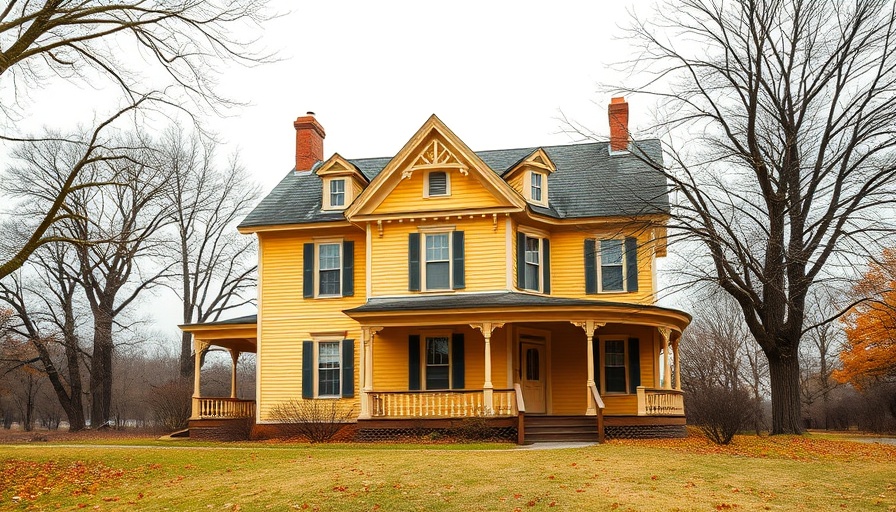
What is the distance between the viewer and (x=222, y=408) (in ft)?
89.9

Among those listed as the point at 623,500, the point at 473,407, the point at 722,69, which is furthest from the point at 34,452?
the point at 722,69

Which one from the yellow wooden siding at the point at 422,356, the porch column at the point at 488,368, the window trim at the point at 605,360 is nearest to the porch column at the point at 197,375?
the yellow wooden siding at the point at 422,356

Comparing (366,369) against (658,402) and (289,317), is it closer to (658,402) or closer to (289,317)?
(289,317)

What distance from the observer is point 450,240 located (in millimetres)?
25109

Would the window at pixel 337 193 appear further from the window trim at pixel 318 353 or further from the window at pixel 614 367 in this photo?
the window at pixel 614 367

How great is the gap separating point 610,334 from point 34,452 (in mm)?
15374

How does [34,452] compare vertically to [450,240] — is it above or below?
below

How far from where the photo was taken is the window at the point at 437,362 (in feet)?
80.9

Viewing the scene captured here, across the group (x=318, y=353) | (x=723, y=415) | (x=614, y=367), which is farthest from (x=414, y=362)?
(x=723, y=415)

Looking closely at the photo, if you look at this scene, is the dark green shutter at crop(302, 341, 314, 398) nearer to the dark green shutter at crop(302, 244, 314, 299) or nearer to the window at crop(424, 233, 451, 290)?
the dark green shutter at crop(302, 244, 314, 299)

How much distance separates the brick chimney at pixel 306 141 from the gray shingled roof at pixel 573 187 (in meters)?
0.56

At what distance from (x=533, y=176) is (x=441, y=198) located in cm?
302

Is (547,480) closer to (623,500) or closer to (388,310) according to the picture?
(623,500)

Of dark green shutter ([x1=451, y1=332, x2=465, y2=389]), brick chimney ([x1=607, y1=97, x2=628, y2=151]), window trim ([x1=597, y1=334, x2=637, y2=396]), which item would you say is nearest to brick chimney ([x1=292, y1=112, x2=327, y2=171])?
dark green shutter ([x1=451, y1=332, x2=465, y2=389])
